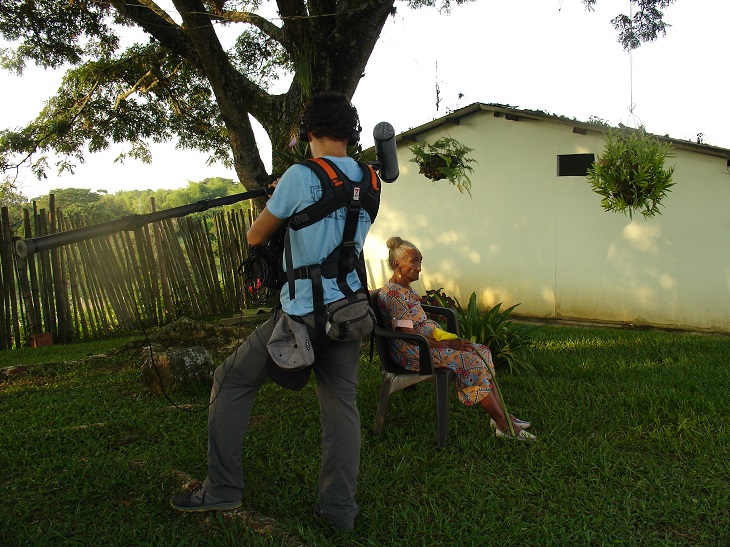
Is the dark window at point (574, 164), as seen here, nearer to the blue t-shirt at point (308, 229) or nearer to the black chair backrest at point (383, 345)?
the black chair backrest at point (383, 345)

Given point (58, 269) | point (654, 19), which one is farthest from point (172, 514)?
point (654, 19)

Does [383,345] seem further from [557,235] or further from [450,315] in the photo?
[557,235]

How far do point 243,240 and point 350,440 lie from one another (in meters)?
8.85

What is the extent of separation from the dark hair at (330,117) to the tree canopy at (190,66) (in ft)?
13.3

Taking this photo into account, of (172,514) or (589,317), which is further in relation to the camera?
(589,317)

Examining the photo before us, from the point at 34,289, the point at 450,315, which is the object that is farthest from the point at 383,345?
the point at 34,289

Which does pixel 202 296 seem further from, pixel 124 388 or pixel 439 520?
pixel 439 520

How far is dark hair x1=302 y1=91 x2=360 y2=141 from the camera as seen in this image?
292cm

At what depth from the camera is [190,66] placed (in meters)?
10.8

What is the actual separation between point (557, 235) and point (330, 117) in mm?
8398

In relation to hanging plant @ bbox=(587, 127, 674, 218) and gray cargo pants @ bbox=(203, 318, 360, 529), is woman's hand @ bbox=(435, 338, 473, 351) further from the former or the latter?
hanging plant @ bbox=(587, 127, 674, 218)

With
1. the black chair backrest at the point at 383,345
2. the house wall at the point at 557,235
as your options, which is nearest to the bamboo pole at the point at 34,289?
the black chair backrest at the point at 383,345

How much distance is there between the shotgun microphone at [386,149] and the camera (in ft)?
10.7

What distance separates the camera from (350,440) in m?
2.99
